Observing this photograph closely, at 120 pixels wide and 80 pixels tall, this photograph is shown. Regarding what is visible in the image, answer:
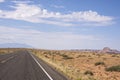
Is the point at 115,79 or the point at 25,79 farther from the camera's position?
the point at 115,79

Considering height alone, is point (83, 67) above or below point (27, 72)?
below

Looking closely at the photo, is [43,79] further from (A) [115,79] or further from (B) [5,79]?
(A) [115,79]

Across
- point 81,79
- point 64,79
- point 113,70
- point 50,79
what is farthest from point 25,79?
point 113,70

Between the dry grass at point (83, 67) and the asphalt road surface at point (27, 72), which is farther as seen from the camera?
the dry grass at point (83, 67)

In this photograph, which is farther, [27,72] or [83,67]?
[83,67]

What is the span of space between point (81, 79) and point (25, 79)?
162 inches

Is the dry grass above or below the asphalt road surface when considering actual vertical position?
below

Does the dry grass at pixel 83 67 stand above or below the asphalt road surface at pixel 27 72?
below

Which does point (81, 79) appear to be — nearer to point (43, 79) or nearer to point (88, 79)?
point (88, 79)

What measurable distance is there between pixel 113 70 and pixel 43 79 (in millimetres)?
18068

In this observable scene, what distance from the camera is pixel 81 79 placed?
1772 cm

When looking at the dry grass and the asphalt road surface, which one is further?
the dry grass

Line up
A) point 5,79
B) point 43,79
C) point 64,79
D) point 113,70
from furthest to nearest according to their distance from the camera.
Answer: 1. point 113,70
2. point 64,79
3. point 43,79
4. point 5,79

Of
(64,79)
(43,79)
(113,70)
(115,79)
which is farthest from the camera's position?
(113,70)
